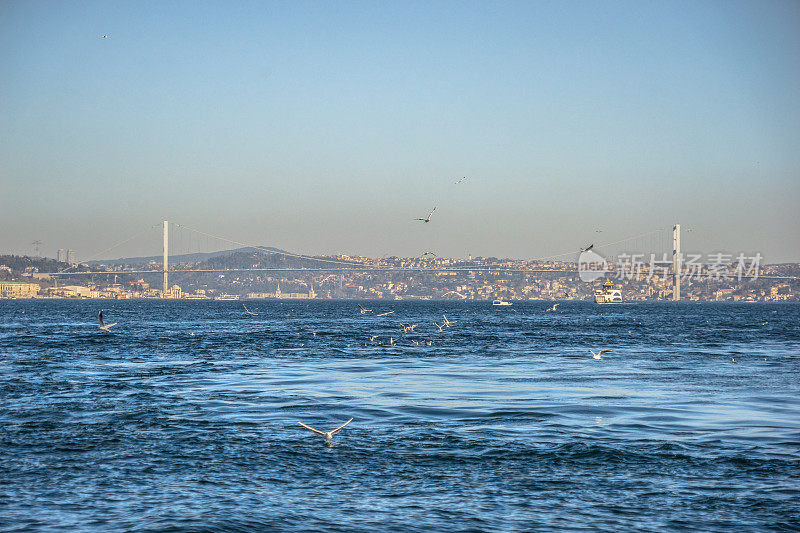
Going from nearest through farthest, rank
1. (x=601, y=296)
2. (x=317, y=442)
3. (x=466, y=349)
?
1. (x=317, y=442)
2. (x=466, y=349)
3. (x=601, y=296)

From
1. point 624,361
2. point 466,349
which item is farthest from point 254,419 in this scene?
point 466,349

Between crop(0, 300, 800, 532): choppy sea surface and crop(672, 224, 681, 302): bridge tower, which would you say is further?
crop(672, 224, 681, 302): bridge tower

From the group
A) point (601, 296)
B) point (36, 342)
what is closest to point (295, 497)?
point (36, 342)

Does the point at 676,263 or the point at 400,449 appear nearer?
the point at 400,449

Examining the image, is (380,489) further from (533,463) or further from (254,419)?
(254,419)

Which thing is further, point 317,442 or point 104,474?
point 317,442

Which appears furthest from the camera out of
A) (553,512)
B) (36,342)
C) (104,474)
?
(36,342)

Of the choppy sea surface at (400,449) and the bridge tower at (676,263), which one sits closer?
the choppy sea surface at (400,449)
